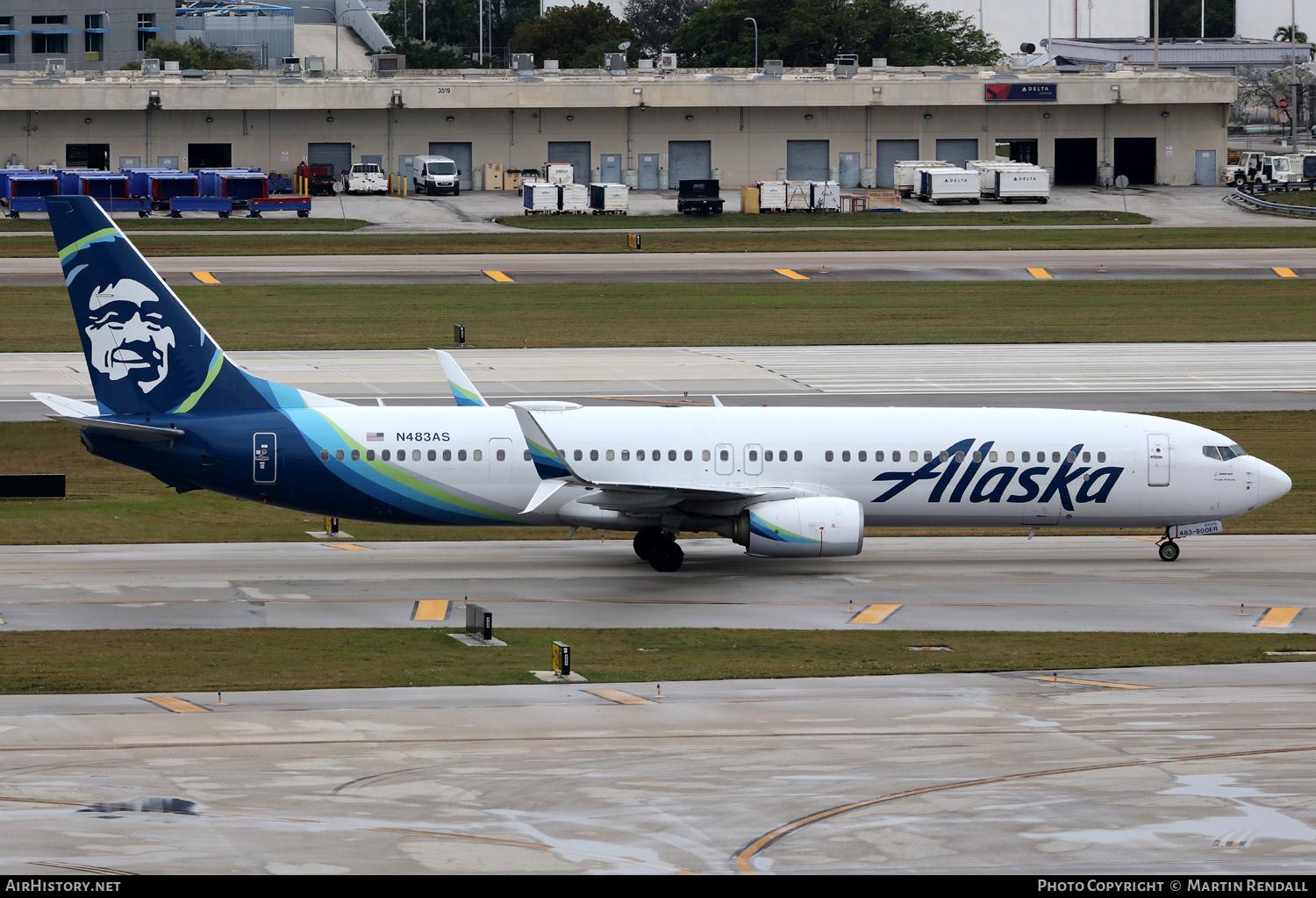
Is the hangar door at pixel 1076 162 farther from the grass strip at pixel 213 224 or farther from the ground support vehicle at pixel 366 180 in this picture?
the grass strip at pixel 213 224

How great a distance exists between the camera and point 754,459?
4022 cm

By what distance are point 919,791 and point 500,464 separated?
61.8 feet

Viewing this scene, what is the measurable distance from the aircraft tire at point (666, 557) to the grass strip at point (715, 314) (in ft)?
114

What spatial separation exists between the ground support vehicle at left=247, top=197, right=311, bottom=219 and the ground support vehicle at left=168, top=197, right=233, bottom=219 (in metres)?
1.68

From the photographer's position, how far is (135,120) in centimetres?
13362

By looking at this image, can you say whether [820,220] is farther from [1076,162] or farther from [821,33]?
[821,33]

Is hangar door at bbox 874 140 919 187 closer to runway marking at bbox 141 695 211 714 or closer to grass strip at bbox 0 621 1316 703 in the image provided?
grass strip at bbox 0 621 1316 703

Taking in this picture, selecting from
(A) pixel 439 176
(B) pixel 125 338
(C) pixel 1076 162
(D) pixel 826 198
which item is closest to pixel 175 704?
(B) pixel 125 338

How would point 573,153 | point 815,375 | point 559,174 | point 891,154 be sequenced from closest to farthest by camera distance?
1. point 815,375
2. point 559,174
3. point 573,153
4. point 891,154

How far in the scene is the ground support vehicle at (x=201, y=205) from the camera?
388 feet

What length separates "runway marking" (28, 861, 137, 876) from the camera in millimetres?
18391

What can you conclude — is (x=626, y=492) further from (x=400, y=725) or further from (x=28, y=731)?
(x=28, y=731)

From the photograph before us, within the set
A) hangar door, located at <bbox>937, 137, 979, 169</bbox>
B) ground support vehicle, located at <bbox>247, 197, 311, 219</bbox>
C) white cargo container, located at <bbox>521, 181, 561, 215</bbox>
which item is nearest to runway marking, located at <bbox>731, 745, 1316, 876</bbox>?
white cargo container, located at <bbox>521, 181, 561, 215</bbox>
